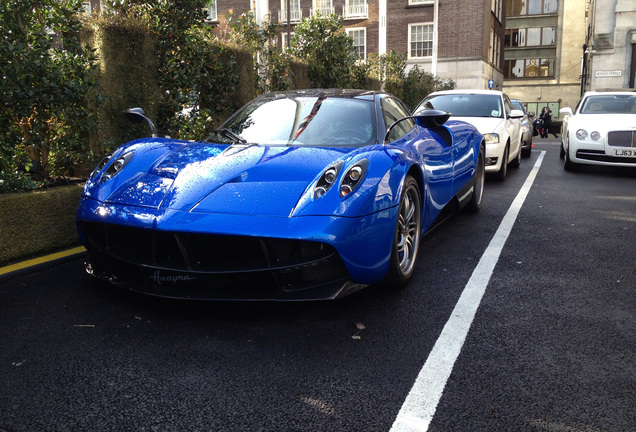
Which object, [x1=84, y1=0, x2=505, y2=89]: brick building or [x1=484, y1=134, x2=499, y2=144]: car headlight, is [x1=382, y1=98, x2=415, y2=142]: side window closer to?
[x1=484, y1=134, x2=499, y2=144]: car headlight

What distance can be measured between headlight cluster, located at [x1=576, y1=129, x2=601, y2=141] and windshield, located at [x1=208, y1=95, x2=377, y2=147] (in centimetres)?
717

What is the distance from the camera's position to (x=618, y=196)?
7648 millimetres

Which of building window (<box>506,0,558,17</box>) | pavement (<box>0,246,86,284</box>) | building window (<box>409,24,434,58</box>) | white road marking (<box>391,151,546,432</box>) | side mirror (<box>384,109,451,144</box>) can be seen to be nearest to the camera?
white road marking (<box>391,151,546,432</box>)

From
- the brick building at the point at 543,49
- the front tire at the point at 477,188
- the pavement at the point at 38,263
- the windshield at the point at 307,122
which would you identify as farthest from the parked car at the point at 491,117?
the brick building at the point at 543,49

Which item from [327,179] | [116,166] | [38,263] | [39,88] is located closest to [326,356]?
[327,179]

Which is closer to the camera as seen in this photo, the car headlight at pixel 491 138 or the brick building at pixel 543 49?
the car headlight at pixel 491 138

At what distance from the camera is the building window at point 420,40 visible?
36281mm

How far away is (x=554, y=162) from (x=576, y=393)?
1127 centimetres

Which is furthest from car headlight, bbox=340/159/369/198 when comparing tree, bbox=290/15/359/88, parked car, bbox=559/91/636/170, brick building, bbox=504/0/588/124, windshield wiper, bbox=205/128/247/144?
brick building, bbox=504/0/588/124

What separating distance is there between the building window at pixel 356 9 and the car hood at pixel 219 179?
3532cm

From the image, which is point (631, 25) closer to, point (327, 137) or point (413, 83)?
point (413, 83)


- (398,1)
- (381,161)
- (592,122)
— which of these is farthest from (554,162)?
(398,1)

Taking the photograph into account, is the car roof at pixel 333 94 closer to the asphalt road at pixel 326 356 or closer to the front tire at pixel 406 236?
the front tire at pixel 406 236

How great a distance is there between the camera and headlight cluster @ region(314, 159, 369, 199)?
10.3 ft
